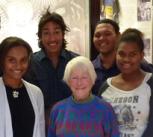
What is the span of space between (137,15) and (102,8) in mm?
354

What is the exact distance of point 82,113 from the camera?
76.4 inches

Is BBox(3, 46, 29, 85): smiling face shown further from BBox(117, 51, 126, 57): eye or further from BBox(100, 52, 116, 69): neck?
BBox(100, 52, 116, 69): neck

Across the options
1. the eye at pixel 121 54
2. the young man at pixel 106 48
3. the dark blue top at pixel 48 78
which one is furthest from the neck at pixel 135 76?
the dark blue top at pixel 48 78

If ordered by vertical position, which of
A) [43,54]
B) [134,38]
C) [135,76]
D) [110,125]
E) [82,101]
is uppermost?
[134,38]

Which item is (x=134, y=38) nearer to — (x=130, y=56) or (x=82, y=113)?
(x=130, y=56)

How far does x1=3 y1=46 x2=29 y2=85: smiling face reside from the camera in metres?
2.04

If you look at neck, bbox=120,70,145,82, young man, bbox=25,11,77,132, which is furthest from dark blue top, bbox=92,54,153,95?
neck, bbox=120,70,145,82

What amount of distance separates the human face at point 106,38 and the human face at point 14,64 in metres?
0.71

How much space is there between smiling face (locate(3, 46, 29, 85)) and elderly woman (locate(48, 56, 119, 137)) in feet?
0.84

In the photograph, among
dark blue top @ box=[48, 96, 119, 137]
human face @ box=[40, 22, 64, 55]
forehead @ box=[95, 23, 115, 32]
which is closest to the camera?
dark blue top @ box=[48, 96, 119, 137]

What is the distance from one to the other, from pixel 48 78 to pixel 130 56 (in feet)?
1.97

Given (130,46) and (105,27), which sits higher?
(105,27)

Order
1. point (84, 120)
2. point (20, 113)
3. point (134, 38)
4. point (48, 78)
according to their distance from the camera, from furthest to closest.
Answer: point (48, 78) < point (134, 38) < point (20, 113) < point (84, 120)

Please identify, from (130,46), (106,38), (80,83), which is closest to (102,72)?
(106,38)
